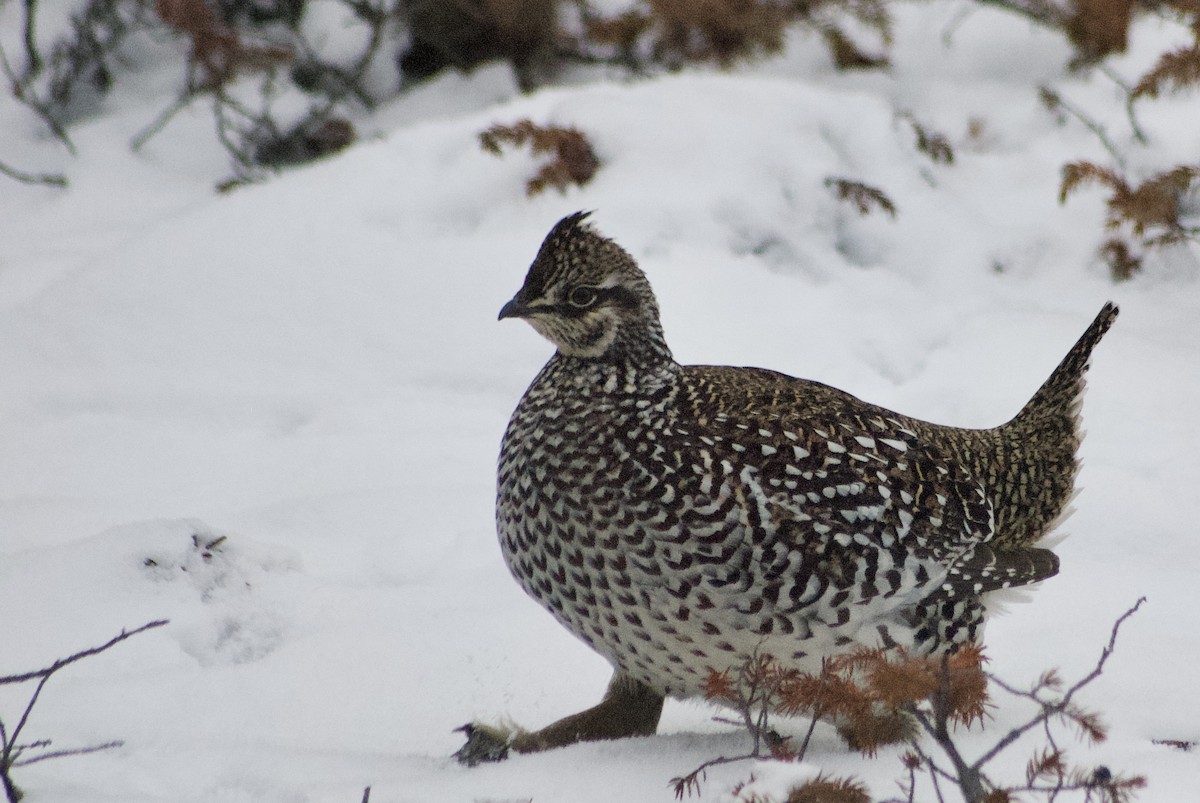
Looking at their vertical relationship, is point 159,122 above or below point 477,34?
below

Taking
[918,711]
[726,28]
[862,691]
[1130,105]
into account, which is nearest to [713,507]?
[862,691]

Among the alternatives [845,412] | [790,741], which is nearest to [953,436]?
[845,412]

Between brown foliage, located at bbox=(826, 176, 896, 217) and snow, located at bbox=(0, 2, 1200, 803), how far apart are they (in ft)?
0.24

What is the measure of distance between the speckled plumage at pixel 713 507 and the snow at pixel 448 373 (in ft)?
0.95

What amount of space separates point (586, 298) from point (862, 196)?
2766 mm

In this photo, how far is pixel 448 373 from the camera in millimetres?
4805

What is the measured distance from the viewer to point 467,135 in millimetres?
5758

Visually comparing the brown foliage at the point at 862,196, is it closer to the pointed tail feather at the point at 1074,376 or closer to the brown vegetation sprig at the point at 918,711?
the pointed tail feather at the point at 1074,376

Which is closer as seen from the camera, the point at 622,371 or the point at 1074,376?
the point at 622,371

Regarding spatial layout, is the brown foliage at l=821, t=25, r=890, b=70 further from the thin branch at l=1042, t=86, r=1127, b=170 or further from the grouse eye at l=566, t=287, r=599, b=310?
the grouse eye at l=566, t=287, r=599, b=310

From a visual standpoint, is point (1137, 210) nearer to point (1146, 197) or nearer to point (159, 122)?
point (1146, 197)

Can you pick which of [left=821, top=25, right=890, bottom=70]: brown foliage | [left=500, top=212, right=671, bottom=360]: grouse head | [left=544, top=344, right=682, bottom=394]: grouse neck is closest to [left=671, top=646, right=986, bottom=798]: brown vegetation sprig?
[left=544, top=344, right=682, bottom=394]: grouse neck

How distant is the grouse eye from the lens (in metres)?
3.08

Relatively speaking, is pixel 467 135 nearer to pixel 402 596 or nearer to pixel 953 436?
pixel 402 596
